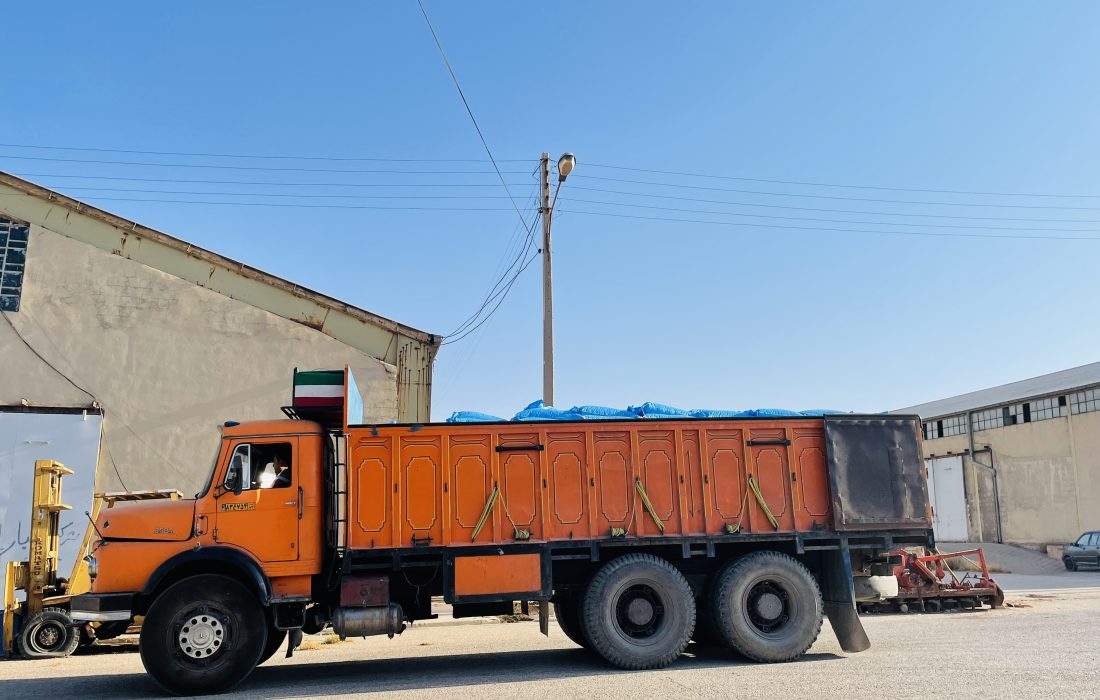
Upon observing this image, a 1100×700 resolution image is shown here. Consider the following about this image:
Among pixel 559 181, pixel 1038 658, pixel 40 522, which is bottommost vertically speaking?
pixel 1038 658

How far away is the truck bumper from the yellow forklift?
8.43ft

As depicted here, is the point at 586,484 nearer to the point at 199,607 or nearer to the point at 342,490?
the point at 342,490

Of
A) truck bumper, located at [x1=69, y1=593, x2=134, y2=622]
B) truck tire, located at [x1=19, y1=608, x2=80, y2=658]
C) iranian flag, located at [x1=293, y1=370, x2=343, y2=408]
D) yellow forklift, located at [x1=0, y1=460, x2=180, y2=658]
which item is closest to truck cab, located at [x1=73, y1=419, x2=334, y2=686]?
truck bumper, located at [x1=69, y1=593, x2=134, y2=622]

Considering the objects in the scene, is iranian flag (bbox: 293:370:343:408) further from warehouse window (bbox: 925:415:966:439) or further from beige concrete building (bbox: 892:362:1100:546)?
warehouse window (bbox: 925:415:966:439)

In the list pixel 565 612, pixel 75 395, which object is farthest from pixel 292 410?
pixel 75 395

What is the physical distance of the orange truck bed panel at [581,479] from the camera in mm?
10688

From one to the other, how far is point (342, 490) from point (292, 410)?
1299mm

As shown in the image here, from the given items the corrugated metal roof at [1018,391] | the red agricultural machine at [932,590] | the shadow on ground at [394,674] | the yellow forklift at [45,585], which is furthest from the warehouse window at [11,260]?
the corrugated metal roof at [1018,391]

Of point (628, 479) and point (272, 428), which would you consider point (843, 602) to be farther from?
point (272, 428)

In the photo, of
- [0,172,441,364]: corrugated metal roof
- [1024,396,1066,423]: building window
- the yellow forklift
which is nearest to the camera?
the yellow forklift

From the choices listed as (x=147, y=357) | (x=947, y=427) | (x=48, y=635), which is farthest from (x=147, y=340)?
(x=947, y=427)

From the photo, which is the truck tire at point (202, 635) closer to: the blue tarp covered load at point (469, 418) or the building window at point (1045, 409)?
the blue tarp covered load at point (469, 418)

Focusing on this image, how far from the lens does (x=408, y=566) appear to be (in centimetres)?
1073

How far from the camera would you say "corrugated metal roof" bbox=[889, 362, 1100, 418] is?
3709 centimetres
